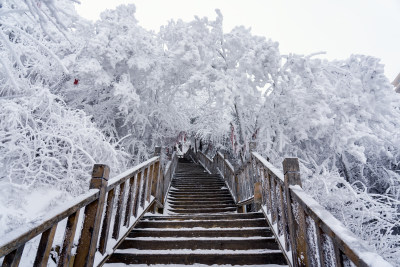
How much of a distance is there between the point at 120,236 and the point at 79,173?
2.81 m

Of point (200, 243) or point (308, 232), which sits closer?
point (308, 232)

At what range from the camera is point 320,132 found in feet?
21.6

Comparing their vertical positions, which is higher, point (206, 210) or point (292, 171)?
point (292, 171)

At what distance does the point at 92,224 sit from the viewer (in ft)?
7.63

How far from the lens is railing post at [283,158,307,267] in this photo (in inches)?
84.4

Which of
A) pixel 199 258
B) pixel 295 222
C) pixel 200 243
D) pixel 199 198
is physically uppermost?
pixel 199 198

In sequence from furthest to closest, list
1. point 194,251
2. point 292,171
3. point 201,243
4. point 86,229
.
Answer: point 201,243, point 194,251, point 292,171, point 86,229

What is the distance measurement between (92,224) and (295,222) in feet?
7.37

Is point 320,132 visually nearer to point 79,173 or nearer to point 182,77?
point 182,77

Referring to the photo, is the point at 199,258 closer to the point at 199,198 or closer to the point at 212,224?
the point at 212,224

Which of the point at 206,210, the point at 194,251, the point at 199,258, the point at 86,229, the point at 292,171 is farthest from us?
the point at 206,210

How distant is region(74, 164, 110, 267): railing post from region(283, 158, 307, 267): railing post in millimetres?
2164

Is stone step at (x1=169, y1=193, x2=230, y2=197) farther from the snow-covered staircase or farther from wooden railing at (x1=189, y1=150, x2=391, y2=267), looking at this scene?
wooden railing at (x1=189, y1=150, x2=391, y2=267)

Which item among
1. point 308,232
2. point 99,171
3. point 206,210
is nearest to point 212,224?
point 308,232
